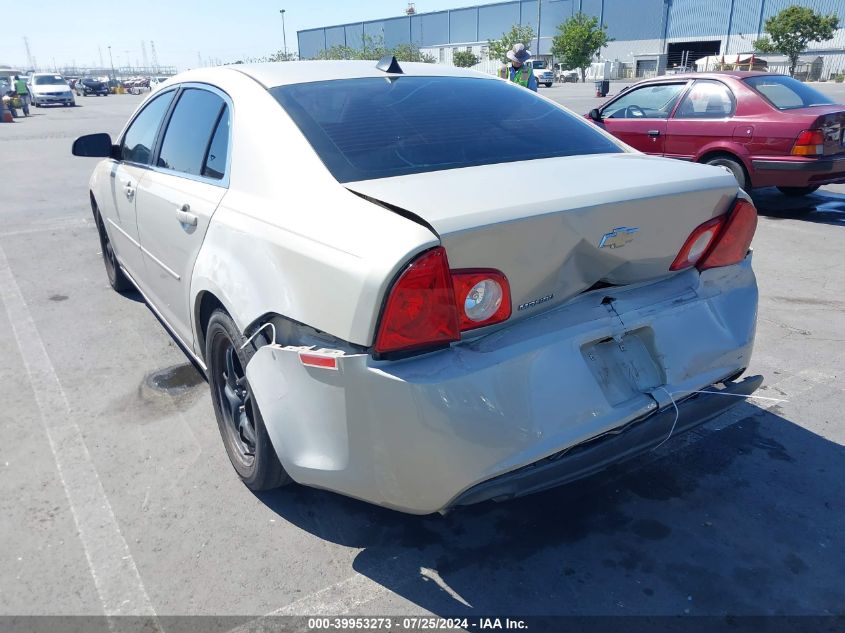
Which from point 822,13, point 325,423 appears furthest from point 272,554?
point 822,13

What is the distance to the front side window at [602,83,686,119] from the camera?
28.4 feet

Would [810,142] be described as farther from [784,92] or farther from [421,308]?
[421,308]

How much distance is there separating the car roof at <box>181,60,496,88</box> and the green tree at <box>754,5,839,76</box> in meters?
60.9

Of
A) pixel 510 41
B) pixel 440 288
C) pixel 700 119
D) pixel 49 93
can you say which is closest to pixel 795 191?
pixel 700 119

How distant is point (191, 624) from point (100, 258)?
17.2 feet

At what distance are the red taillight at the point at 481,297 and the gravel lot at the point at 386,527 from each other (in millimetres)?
459

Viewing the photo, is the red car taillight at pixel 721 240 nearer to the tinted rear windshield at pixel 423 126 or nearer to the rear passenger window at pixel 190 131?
the tinted rear windshield at pixel 423 126

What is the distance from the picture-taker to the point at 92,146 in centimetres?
437

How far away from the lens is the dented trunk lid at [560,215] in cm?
203

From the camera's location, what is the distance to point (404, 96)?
121 inches

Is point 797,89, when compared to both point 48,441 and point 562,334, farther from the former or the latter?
point 48,441

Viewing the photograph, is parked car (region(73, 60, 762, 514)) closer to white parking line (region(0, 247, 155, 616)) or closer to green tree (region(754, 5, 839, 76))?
white parking line (region(0, 247, 155, 616))

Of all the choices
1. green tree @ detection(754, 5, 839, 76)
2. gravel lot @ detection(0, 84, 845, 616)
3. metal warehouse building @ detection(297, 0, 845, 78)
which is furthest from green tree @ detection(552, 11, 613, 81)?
gravel lot @ detection(0, 84, 845, 616)

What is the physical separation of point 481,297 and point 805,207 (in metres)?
7.87
